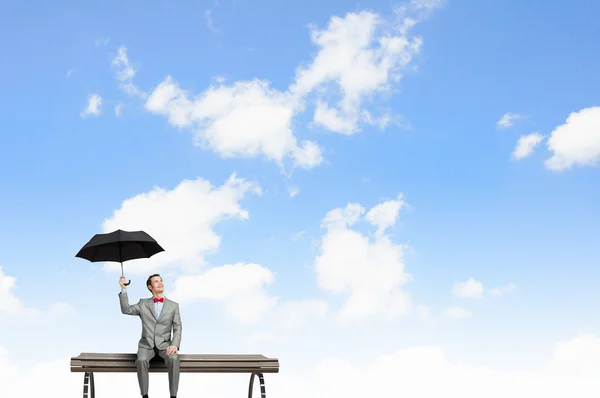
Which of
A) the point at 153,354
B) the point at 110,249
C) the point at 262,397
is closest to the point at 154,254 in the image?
the point at 110,249

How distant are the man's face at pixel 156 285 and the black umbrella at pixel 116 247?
0.34 meters

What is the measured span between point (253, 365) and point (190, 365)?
0.93 metres

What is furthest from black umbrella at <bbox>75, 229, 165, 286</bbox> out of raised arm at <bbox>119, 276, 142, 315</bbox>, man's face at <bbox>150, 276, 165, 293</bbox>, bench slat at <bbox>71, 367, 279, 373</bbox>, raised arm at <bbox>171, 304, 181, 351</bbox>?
bench slat at <bbox>71, 367, 279, 373</bbox>

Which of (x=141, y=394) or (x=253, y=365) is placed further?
(x=253, y=365)

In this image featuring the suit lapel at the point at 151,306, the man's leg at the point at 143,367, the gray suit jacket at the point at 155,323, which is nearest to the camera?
the man's leg at the point at 143,367

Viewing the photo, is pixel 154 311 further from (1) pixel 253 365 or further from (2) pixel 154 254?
(1) pixel 253 365

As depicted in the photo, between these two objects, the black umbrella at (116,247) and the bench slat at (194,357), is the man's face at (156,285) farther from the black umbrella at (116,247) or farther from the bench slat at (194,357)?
the bench slat at (194,357)

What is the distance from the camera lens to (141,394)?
11117 mm

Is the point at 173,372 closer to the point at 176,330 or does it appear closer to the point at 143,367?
the point at 143,367

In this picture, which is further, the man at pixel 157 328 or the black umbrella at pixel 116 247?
the black umbrella at pixel 116 247

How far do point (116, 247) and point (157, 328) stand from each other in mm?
1305

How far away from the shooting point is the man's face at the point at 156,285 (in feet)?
37.8

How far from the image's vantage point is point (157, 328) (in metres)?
11.4

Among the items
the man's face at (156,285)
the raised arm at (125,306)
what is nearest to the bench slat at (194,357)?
the raised arm at (125,306)
